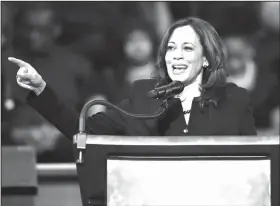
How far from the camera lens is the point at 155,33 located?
233 cm

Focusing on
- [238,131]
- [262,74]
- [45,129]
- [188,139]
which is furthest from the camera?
[262,74]

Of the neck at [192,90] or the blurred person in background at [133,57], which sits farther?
the blurred person in background at [133,57]

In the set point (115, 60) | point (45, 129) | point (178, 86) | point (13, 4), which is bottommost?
point (45, 129)

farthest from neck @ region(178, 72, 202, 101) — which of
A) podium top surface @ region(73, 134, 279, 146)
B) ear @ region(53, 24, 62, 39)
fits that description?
ear @ region(53, 24, 62, 39)

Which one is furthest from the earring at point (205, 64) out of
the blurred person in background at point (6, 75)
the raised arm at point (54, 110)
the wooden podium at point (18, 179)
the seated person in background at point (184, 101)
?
the blurred person in background at point (6, 75)

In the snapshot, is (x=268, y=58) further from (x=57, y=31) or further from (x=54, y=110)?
(x=54, y=110)

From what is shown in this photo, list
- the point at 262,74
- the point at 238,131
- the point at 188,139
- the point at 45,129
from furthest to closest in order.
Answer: the point at 262,74, the point at 45,129, the point at 238,131, the point at 188,139

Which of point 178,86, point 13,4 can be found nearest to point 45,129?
point 13,4

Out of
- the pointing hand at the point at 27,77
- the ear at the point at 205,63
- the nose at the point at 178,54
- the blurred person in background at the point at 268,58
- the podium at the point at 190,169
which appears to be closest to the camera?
the podium at the point at 190,169

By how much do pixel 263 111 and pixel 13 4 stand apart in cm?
118

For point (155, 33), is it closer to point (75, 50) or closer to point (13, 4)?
point (75, 50)

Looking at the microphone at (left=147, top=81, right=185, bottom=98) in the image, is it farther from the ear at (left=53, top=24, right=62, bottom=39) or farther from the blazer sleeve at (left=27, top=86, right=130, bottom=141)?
the ear at (left=53, top=24, right=62, bottom=39)

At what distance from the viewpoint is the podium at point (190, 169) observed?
0.89 m

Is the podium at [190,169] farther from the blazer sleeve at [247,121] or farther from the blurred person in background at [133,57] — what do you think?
the blurred person in background at [133,57]
